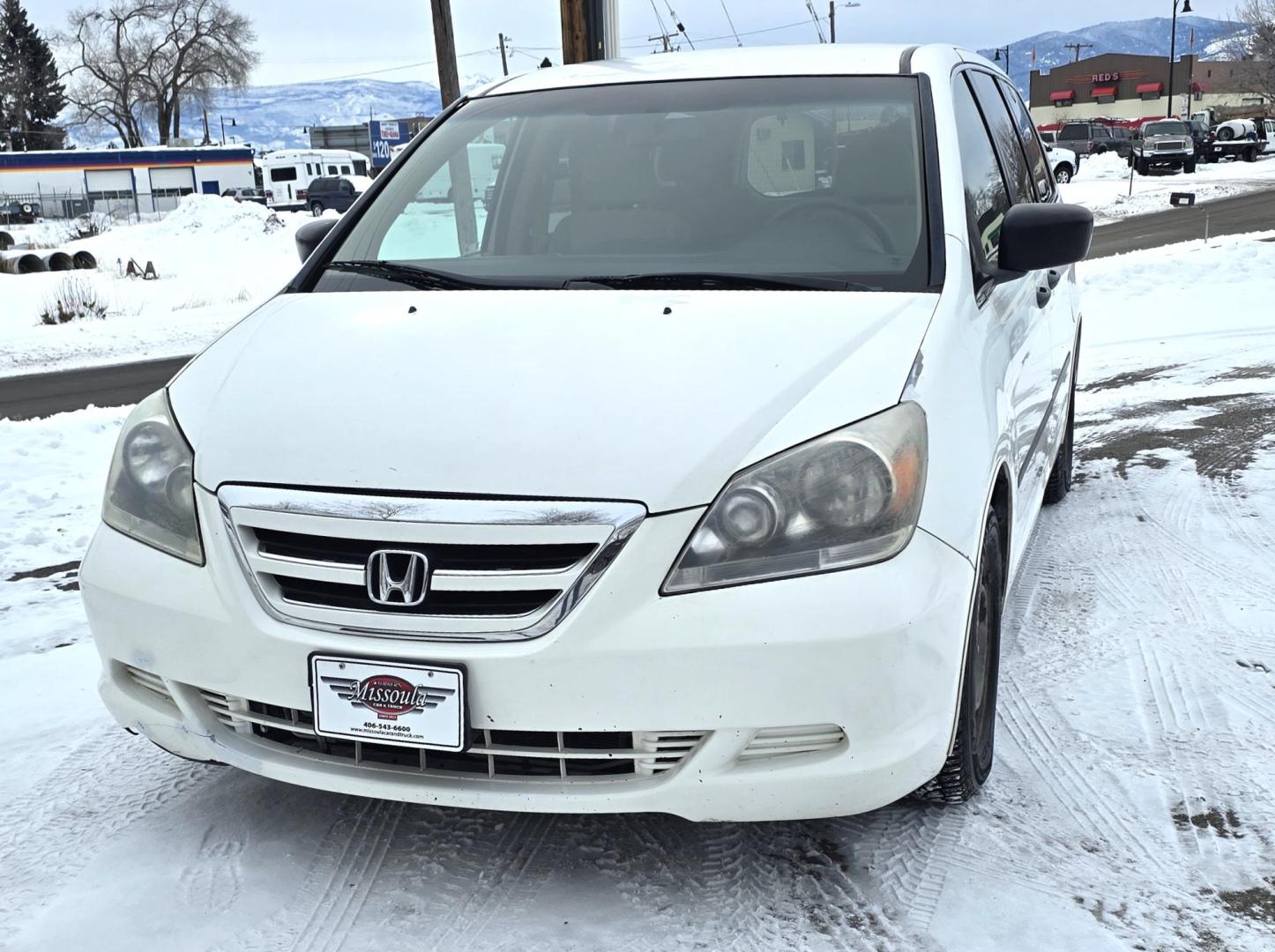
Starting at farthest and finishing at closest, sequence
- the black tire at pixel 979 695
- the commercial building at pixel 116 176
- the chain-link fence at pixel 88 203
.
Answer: the commercial building at pixel 116 176, the chain-link fence at pixel 88 203, the black tire at pixel 979 695

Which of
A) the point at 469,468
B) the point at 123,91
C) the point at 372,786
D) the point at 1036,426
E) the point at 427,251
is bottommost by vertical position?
the point at 372,786

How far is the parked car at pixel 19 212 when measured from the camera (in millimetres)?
50250

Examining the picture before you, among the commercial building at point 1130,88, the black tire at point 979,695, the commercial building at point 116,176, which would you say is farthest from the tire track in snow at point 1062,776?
the commercial building at point 1130,88

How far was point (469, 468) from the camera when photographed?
215 centimetres

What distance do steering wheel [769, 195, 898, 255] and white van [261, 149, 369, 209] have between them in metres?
55.6

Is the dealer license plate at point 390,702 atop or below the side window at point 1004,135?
below

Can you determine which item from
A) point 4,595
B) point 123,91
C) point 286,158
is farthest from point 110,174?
point 4,595

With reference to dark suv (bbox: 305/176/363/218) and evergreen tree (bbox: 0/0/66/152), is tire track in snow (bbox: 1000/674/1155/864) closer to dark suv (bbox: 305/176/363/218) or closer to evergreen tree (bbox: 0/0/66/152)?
dark suv (bbox: 305/176/363/218)

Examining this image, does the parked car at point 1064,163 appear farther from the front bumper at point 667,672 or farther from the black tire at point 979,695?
the front bumper at point 667,672

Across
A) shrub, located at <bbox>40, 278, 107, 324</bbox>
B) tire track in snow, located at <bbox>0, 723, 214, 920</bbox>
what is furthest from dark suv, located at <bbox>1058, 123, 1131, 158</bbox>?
tire track in snow, located at <bbox>0, 723, 214, 920</bbox>

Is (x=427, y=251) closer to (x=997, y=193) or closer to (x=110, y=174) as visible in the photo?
(x=997, y=193)

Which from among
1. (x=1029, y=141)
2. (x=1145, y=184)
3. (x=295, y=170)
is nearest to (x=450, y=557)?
(x=1029, y=141)

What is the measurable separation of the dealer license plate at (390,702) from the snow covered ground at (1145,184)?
2123 cm

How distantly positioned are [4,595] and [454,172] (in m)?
2.24
